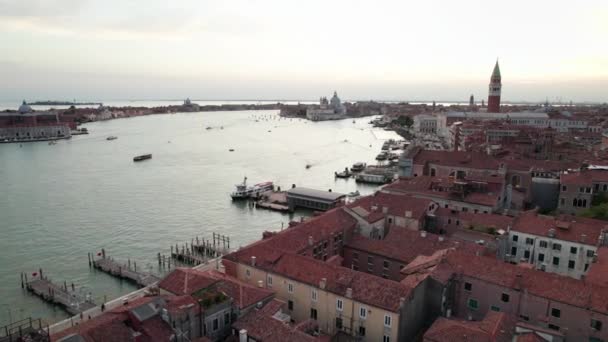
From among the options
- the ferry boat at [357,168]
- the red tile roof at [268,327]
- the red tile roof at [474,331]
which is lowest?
the ferry boat at [357,168]

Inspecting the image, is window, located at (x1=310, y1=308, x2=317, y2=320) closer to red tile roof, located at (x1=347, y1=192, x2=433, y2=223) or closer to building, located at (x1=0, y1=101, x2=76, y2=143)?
red tile roof, located at (x1=347, y1=192, x2=433, y2=223)

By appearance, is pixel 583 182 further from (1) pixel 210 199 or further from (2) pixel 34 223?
(2) pixel 34 223

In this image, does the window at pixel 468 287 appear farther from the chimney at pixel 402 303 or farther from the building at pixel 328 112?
the building at pixel 328 112

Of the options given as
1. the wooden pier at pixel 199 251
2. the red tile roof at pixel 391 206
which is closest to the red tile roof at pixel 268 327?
the red tile roof at pixel 391 206

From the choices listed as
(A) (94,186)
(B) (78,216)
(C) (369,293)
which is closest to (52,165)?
(A) (94,186)

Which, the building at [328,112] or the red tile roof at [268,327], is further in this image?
the building at [328,112]

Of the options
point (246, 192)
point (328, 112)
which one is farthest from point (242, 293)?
point (328, 112)
